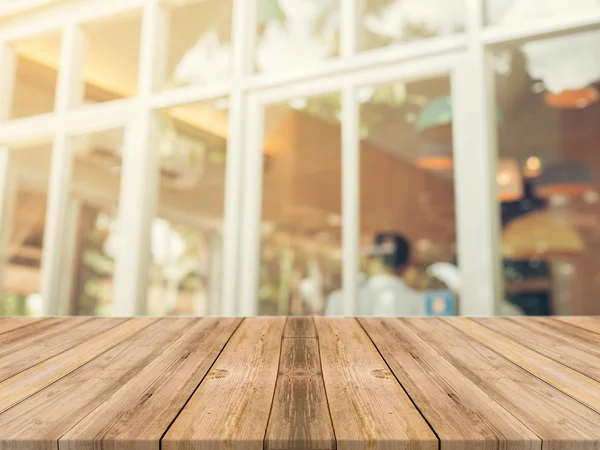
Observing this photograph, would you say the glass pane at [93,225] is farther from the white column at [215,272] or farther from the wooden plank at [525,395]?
the wooden plank at [525,395]

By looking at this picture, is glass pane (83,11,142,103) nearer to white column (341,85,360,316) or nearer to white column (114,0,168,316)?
white column (114,0,168,316)

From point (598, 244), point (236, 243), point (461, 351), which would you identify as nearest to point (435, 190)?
Answer: point (598, 244)

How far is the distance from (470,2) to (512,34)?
23 centimetres

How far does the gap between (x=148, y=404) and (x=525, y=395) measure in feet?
2.33

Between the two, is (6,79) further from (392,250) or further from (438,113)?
(392,250)

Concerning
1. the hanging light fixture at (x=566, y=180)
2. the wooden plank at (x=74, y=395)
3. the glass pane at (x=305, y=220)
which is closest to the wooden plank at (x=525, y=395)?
the wooden plank at (x=74, y=395)

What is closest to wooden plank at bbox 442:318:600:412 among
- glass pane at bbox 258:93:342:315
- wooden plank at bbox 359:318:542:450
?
wooden plank at bbox 359:318:542:450

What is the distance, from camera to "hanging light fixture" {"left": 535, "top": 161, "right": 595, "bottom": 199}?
4.45 meters

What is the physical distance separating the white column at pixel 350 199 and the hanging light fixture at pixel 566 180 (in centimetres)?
316

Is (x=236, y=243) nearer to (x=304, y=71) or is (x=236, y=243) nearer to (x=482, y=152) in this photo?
(x=304, y=71)

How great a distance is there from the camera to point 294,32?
9.96ft

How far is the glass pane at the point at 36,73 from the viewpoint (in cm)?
323

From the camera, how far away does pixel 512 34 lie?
1.83 m

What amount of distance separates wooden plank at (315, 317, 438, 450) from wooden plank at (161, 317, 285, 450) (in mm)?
125
